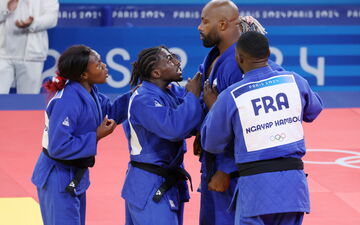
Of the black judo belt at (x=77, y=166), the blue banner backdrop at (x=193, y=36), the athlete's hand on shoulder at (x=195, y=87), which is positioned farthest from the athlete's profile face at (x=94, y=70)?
the blue banner backdrop at (x=193, y=36)

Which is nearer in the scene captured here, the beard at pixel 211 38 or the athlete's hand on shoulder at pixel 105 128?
the beard at pixel 211 38

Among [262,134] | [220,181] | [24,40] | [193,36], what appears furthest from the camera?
[193,36]

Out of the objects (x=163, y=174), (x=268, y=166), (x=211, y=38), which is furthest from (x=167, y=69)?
(x=268, y=166)

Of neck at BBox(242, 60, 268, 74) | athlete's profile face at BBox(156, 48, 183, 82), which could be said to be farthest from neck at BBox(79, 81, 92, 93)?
neck at BBox(242, 60, 268, 74)

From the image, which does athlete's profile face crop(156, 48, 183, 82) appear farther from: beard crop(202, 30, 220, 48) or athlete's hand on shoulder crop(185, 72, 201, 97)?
beard crop(202, 30, 220, 48)

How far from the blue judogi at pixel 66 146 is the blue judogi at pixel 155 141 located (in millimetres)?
281

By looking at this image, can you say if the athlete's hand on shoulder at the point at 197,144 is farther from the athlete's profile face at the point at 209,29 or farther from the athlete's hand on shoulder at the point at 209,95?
the athlete's profile face at the point at 209,29

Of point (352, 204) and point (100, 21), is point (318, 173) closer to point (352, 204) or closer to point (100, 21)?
point (352, 204)

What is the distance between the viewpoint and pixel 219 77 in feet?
18.0

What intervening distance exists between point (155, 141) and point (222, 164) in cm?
46

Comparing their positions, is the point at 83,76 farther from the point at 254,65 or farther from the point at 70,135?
the point at 254,65

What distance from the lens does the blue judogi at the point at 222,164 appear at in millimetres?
5469

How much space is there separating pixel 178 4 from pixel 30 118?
3573 millimetres

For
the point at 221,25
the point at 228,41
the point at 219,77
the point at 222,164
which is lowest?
the point at 222,164
